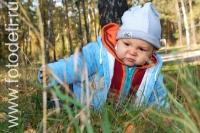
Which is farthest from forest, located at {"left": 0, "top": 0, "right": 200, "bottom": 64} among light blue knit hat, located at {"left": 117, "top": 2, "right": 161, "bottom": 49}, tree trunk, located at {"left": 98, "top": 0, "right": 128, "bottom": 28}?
light blue knit hat, located at {"left": 117, "top": 2, "right": 161, "bottom": 49}

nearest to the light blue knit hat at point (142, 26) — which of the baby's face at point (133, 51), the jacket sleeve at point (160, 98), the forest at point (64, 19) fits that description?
the baby's face at point (133, 51)

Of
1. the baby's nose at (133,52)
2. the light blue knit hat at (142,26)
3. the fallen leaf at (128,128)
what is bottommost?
the fallen leaf at (128,128)

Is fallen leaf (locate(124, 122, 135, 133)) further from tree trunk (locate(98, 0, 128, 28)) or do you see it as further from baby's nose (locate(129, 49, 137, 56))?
tree trunk (locate(98, 0, 128, 28))

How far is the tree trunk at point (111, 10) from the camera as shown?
5.68 metres

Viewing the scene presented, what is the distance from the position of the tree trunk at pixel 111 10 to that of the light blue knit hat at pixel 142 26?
293 cm

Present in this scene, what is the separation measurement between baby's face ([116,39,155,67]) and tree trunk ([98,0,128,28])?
3045 millimetres

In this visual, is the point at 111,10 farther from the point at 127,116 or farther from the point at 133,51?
the point at 127,116

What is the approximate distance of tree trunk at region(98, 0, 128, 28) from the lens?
5.68m

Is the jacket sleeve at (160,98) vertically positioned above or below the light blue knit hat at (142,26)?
below

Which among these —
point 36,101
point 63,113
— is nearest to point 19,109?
point 36,101

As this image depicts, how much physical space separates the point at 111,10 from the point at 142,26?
315cm

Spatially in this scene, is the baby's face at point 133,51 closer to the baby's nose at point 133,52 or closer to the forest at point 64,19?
the baby's nose at point 133,52

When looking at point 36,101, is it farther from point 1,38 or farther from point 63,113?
point 1,38

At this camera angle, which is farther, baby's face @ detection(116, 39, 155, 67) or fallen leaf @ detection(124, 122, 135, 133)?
baby's face @ detection(116, 39, 155, 67)
